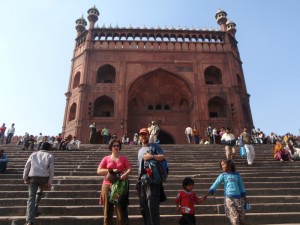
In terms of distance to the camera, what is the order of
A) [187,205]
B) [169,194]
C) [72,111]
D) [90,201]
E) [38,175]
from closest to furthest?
1. [187,205]
2. [38,175]
3. [90,201]
4. [169,194]
5. [72,111]

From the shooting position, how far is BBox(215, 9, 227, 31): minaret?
24.9 m

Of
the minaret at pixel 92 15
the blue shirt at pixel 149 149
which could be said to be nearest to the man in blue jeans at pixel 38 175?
the blue shirt at pixel 149 149

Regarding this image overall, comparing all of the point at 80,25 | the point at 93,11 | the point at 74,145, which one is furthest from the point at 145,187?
the point at 80,25

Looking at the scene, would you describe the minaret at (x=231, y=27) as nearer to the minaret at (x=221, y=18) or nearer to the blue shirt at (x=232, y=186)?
the minaret at (x=221, y=18)

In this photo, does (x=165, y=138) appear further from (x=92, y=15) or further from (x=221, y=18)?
(x=92, y=15)

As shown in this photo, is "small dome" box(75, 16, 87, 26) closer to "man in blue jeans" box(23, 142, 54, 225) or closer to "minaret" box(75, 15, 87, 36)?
"minaret" box(75, 15, 87, 36)

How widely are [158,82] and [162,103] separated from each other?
1882 mm

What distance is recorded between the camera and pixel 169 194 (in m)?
5.34

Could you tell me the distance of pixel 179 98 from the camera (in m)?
22.7

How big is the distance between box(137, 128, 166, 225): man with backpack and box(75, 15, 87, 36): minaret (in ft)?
77.4

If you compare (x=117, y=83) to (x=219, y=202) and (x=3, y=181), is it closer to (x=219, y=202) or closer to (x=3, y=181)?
(x=3, y=181)

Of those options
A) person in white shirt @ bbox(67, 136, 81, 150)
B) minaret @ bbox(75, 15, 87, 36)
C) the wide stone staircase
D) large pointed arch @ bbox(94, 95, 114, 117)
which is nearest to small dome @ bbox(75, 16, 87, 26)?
minaret @ bbox(75, 15, 87, 36)

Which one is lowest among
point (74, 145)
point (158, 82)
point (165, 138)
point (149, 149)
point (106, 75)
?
point (149, 149)

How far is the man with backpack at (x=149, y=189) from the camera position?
3074 mm
